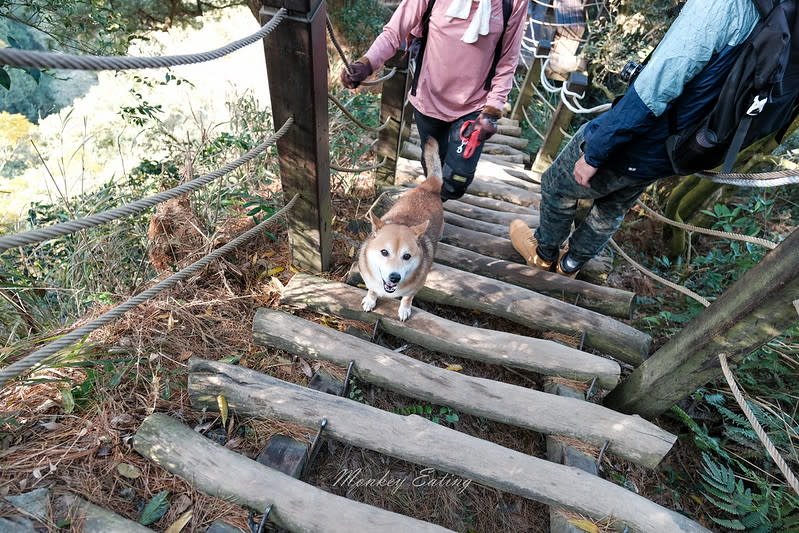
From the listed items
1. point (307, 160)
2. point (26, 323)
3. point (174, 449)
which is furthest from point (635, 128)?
point (26, 323)

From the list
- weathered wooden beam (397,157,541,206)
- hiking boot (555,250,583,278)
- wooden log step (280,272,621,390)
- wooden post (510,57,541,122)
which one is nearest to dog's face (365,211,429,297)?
wooden log step (280,272,621,390)

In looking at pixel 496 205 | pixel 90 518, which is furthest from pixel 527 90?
pixel 90 518

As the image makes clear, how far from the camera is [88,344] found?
199 centimetres

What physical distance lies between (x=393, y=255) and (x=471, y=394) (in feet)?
2.93

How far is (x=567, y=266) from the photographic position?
313 centimetres

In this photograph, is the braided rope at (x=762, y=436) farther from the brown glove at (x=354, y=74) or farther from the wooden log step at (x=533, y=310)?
the brown glove at (x=354, y=74)

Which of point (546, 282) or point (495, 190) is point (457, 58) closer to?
point (546, 282)

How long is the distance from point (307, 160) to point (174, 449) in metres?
1.57

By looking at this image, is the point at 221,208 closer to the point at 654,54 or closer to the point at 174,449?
the point at 174,449

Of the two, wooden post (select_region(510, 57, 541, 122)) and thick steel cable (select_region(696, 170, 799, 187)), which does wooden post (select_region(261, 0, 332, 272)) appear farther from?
wooden post (select_region(510, 57, 541, 122))

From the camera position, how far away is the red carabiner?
9.53ft

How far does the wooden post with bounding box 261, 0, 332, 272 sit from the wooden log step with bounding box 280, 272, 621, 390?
29 cm

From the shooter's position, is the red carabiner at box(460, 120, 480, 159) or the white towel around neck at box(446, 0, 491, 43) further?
the red carabiner at box(460, 120, 480, 159)

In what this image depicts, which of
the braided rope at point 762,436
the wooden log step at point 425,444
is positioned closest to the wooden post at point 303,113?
the wooden log step at point 425,444
